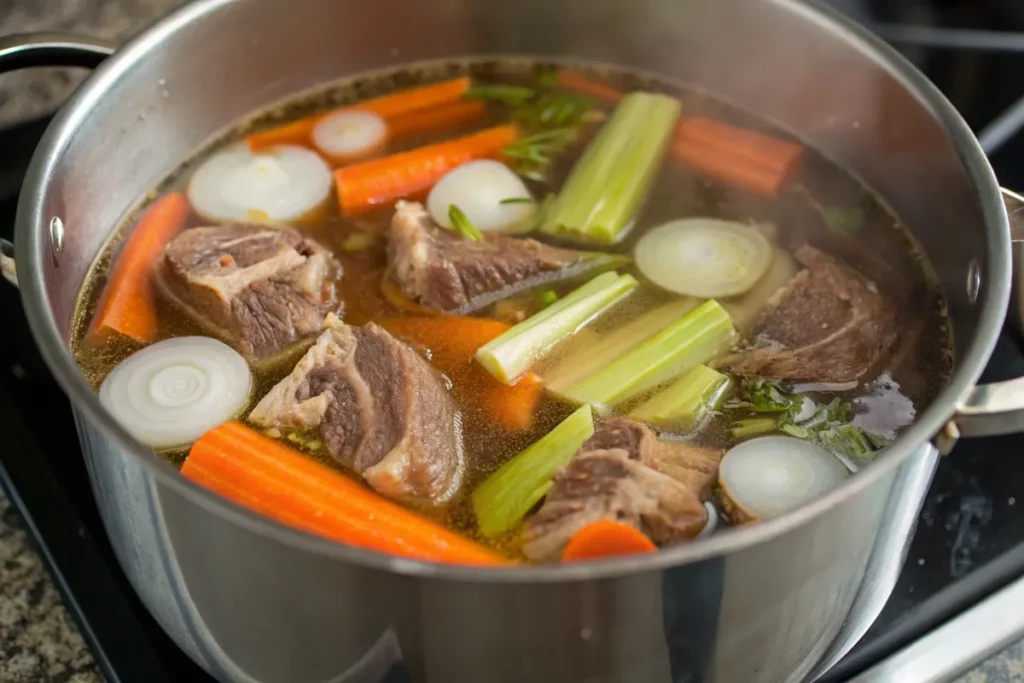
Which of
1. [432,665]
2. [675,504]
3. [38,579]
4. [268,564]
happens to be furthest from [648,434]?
[38,579]

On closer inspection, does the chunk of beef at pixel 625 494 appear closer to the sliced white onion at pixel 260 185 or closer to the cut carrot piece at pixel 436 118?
the sliced white onion at pixel 260 185

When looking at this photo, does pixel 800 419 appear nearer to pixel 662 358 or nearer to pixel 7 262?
pixel 662 358

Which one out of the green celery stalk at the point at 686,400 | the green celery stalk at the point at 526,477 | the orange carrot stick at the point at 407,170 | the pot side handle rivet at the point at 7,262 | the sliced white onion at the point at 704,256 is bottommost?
the green celery stalk at the point at 526,477

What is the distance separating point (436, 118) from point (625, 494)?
1.09 meters

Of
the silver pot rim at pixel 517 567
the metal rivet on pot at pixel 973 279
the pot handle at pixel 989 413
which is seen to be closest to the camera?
the silver pot rim at pixel 517 567

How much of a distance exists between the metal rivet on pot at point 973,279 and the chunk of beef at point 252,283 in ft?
3.25

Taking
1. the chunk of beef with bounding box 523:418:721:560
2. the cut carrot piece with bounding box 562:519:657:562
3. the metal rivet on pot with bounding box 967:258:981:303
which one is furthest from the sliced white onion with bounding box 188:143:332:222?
the metal rivet on pot with bounding box 967:258:981:303

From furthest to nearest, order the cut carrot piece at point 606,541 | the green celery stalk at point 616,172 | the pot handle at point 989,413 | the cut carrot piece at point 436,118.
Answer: the cut carrot piece at point 436,118 < the green celery stalk at point 616,172 < the cut carrot piece at point 606,541 < the pot handle at point 989,413

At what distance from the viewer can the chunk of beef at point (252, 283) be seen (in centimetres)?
163

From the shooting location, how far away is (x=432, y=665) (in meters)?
1.09

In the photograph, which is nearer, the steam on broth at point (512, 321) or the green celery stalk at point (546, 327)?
the steam on broth at point (512, 321)

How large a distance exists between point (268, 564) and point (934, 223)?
128 centimetres

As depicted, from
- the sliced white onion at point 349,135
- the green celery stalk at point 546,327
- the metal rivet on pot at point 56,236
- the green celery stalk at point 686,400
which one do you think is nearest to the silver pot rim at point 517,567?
the metal rivet on pot at point 56,236

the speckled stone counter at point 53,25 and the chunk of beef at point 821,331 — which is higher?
the speckled stone counter at point 53,25
